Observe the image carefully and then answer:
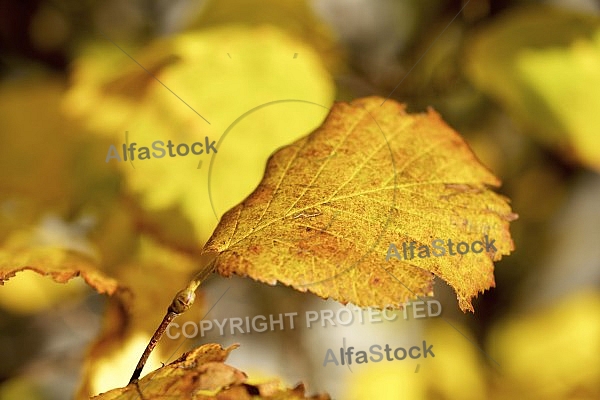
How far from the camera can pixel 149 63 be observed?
0.41 metres

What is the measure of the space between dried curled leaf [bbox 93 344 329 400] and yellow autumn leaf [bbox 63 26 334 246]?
14 centimetres

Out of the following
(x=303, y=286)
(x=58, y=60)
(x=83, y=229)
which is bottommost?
(x=303, y=286)

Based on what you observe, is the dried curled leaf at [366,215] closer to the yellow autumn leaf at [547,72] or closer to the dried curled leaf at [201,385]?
the dried curled leaf at [201,385]

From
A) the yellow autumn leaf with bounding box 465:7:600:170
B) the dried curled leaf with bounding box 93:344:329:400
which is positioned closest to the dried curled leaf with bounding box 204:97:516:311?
the dried curled leaf with bounding box 93:344:329:400

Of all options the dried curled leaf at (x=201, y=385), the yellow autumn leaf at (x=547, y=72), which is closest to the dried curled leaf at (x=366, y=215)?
the dried curled leaf at (x=201, y=385)

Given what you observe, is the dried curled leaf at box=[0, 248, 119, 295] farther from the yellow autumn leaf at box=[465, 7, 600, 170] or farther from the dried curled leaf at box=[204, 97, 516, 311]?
the yellow autumn leaf at box=[465, 7, 600, 170]

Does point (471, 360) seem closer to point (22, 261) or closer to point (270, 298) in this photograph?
point (270, 298)

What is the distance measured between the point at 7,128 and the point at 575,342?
16.4 inches

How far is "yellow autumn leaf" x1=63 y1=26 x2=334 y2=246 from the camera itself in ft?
1.19

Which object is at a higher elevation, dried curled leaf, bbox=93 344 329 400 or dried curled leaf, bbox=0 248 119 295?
dried curled leaf, bbox=0 248 119 295

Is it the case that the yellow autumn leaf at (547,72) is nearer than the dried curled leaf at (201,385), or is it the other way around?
the dried curled leaf at (201,385)

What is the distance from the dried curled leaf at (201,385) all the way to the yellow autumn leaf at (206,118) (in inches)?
5.7

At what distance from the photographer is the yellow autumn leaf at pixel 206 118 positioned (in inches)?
14.2

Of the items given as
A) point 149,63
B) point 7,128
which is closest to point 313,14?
point 149,63
